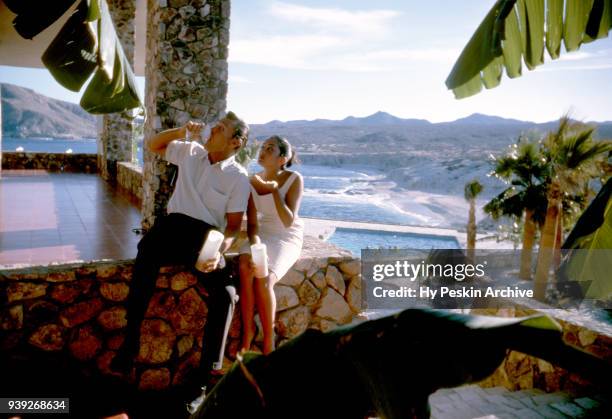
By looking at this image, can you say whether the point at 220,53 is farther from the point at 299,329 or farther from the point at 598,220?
the point at 598,220

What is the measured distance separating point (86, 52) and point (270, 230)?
1.99 meters

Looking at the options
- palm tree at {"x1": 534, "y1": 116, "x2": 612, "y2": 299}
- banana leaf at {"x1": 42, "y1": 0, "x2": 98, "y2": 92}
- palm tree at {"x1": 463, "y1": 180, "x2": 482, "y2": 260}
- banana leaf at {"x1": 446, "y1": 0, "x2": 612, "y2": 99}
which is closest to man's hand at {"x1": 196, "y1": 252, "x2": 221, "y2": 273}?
banana leaf at {"x1": 42, "y1": 0, "x2": 98, "y2": 92}

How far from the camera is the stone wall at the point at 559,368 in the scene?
A: 5500 mm

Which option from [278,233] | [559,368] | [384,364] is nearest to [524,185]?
[559,368]

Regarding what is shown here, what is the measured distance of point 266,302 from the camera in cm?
319

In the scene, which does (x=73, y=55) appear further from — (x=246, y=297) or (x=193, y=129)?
(x=246, y=297)

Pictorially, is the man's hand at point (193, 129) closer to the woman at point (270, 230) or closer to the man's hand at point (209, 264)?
the woman at point (270, 230)

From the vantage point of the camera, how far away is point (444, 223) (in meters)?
50.7

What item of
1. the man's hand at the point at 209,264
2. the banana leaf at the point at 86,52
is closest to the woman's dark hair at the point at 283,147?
the man's hand at the point at 209,264

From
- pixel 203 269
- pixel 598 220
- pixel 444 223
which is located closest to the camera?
pixel 598 220

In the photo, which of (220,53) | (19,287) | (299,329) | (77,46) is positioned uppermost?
(220,53)

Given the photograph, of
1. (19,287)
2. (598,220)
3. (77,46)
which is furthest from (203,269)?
(598,220)

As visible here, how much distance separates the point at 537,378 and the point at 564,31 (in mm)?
6035

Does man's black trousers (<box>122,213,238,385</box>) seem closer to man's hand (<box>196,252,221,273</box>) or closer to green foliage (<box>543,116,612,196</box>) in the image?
man's hand (<box>196,252,221,273</box>)
